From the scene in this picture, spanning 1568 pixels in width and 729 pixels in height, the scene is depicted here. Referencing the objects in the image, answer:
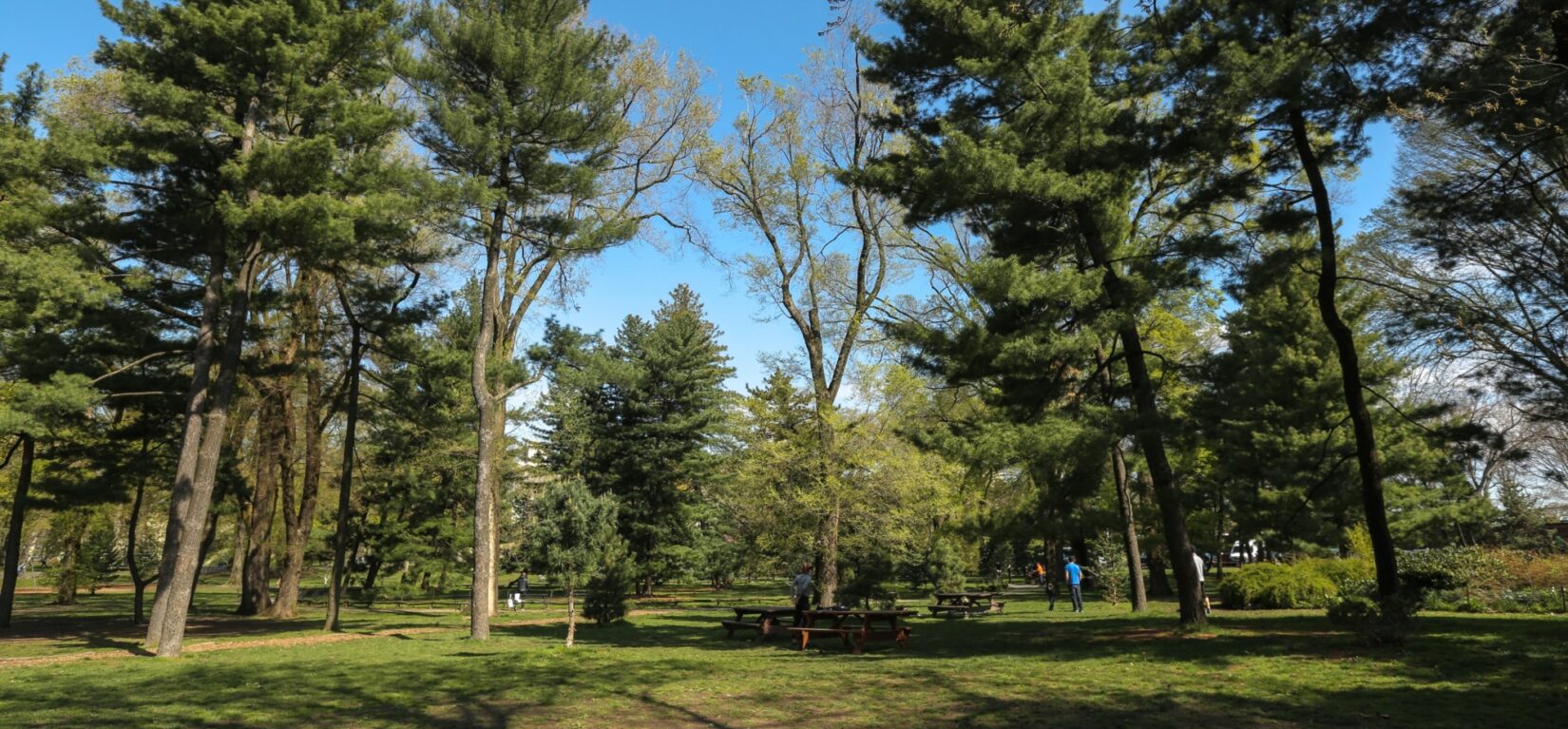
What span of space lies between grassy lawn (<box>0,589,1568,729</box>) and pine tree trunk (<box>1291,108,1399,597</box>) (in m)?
1.09

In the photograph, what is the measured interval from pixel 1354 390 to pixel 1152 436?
8.72 feet

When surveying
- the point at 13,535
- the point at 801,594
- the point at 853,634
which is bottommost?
the point at 853,634

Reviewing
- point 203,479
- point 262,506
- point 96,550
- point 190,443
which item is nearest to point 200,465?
point 203,479

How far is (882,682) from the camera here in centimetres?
991

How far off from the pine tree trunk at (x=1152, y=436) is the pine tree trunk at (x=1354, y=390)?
8.12ft

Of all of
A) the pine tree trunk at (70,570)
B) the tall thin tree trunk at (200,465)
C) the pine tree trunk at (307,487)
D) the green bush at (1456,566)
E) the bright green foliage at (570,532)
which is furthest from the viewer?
the pine tree trunk at (70,570)

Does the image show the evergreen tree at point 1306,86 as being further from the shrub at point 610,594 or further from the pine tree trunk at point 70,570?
the pine tree trunk at point 70,570

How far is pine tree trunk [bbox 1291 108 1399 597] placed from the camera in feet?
35.4

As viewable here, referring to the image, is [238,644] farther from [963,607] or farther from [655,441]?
[655,441]

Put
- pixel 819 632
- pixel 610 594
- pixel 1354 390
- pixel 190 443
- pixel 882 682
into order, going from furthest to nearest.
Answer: pixel 610 594
pixel 190 443
pixel 819 632
pixel 1354 390
pixel 882 682

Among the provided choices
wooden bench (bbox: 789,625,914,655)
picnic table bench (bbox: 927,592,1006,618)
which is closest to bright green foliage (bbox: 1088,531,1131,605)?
picnic table bench (bbox: 927,592,1006,618)

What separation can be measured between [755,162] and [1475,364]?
18175mm

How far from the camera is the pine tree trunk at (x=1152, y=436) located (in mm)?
12688

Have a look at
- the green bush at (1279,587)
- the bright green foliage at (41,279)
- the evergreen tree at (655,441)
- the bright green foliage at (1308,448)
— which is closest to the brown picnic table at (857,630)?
the green bush at (1279,587)
